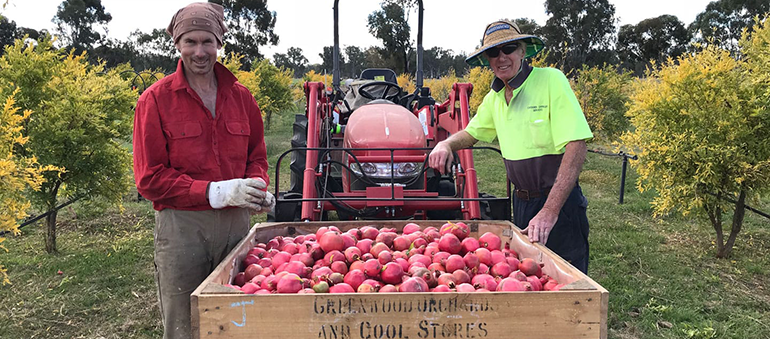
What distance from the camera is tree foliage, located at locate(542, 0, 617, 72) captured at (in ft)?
167

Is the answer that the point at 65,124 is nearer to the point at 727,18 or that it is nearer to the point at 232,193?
the point at 232,193

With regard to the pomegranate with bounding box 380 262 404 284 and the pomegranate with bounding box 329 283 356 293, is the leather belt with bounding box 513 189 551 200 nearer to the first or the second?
the pomegranate with bounding box 380 262 404 284

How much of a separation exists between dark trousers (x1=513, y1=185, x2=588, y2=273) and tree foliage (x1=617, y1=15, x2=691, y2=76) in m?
50.6

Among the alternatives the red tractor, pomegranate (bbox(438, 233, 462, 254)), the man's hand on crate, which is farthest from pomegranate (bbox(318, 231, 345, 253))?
the red tractor

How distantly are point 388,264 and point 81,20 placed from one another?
69377 millimetres

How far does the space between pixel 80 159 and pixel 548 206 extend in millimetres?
5519

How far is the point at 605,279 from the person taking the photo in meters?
5.23

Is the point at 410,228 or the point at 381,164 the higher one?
the point at 381,164

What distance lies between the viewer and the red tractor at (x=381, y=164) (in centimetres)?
480

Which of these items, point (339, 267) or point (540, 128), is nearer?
point (339, 267)

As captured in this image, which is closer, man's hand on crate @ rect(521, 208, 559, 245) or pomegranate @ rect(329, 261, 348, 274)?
pomegranate @ rect(329, 261, 348, 274)

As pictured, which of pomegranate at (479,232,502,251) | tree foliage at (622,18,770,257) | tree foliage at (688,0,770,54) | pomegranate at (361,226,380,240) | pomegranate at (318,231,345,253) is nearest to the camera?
pomegranate at (318,231,345,253)

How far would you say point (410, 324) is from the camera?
188 centimetres

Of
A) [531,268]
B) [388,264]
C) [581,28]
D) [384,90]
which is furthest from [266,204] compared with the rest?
[581,28]
